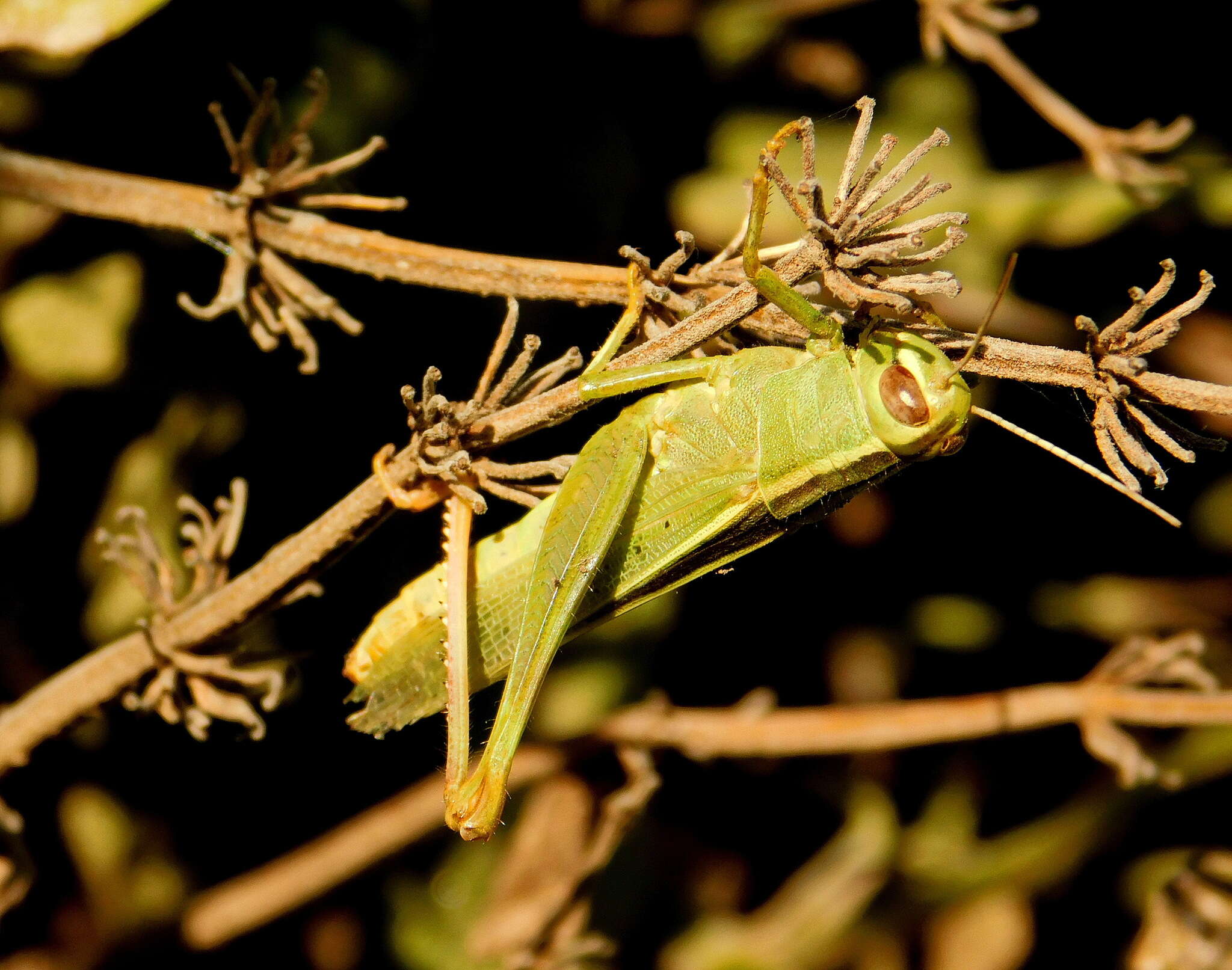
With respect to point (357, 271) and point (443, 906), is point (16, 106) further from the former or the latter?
point (443, 906)

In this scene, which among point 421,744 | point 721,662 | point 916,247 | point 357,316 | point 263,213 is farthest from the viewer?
point 721,662

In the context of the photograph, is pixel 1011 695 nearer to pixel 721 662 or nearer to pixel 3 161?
pixel 721 662

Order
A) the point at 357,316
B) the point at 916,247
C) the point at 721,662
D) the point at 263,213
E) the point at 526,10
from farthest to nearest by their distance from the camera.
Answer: the point at 721,662
the point at 526,10
the point at 357,316
the point at 263,213
the point at 916,247

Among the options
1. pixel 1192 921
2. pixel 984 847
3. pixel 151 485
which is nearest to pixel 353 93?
pixel 151 485

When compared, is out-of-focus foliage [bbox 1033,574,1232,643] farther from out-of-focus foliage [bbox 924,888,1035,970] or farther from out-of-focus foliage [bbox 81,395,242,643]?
out-of-focus foliage [bbox 81,395,242,643]

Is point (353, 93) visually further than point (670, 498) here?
Yes

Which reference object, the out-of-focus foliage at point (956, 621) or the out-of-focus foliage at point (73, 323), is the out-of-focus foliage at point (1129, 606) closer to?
the out-of-focus foliage at point (956, 621)

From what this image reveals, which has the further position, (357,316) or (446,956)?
(446,956)

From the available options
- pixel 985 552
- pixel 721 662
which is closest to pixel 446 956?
pixel 721 662
